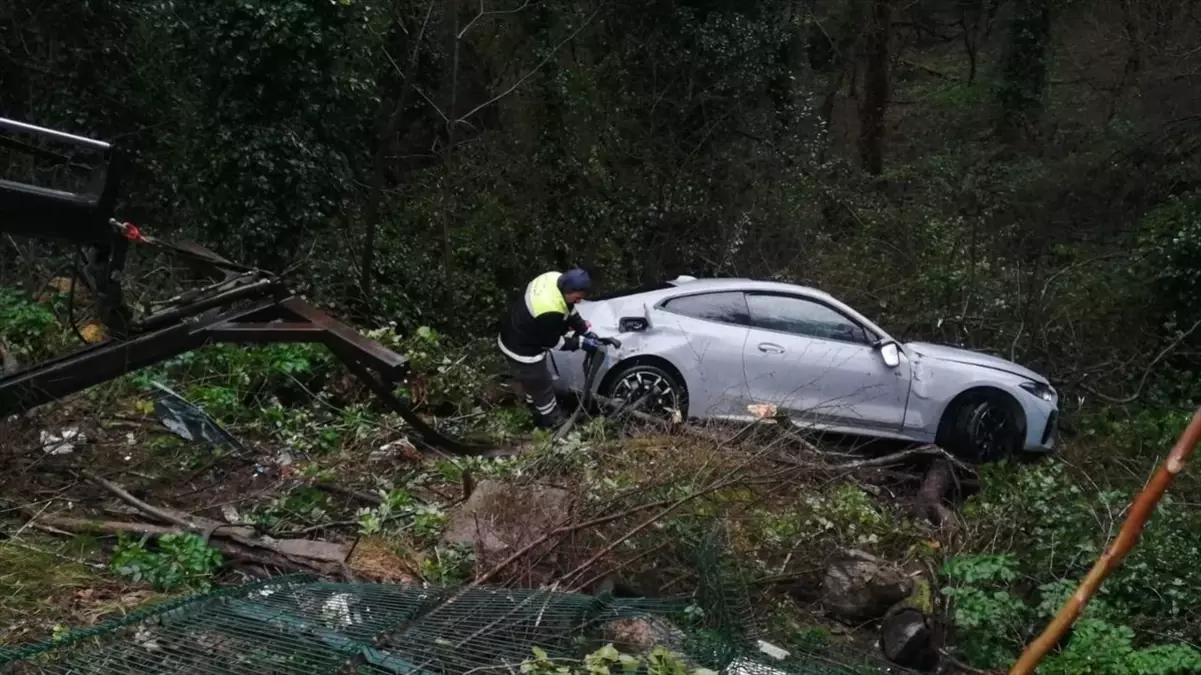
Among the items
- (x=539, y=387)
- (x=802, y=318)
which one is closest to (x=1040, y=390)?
(x=802, y=318)

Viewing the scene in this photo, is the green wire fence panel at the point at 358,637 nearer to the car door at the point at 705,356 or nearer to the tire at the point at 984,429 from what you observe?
the car door at the point at 705,356

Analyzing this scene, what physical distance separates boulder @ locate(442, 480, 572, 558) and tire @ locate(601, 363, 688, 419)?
278cm

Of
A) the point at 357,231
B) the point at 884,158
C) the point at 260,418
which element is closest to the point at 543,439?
the point at 260,418

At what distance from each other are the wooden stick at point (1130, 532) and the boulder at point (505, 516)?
14.4 ft

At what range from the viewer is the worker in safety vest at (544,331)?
8.48 m

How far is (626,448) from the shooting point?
285 inches

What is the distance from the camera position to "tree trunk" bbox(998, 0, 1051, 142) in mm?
20703

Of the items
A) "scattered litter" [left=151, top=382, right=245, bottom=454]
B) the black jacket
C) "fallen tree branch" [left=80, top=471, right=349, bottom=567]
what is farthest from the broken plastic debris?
"scattered litter" [left=151, top=382, right=245, bottom=454]

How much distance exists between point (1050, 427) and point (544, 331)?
14.7ft

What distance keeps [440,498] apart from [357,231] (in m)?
7.23

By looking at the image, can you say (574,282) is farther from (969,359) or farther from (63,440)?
(63,440)

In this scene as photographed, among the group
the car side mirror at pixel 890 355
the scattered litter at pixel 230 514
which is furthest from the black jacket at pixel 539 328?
the scattered litter at pixel 230 514

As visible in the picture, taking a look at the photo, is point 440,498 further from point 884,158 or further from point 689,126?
point 884,158

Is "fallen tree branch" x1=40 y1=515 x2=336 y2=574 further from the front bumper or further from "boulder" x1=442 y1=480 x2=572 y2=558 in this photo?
the front bumper
